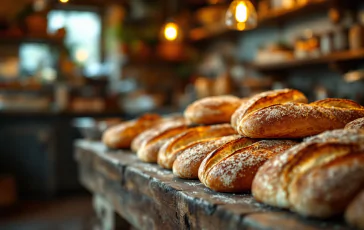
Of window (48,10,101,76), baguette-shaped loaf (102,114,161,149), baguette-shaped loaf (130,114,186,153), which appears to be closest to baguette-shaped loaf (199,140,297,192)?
baguette-shaped loaf (130,114,186,153)

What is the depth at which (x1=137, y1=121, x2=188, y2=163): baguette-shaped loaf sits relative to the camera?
1.92 metres

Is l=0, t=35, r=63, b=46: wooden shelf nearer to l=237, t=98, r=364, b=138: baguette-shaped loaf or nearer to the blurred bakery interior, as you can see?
the blurred bakery interior

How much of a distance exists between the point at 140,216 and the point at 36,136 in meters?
4.89

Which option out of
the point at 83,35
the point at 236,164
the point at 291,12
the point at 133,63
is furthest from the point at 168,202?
the point at 83,35

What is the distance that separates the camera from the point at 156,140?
1965 mm

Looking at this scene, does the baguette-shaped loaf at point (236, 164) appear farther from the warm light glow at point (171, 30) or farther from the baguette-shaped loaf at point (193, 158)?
the warm light glow at point (171, 30)

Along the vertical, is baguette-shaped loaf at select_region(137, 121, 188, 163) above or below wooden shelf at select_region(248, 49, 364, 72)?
below

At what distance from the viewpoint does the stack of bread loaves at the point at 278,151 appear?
94 centimetres

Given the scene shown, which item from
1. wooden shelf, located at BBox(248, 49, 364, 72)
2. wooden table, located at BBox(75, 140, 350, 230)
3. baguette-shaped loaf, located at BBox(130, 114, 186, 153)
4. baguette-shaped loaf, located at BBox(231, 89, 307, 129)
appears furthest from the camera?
wooden shelf, located at BBox(248, 49, 364, 72)

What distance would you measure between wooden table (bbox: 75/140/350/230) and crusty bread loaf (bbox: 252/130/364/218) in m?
0.03

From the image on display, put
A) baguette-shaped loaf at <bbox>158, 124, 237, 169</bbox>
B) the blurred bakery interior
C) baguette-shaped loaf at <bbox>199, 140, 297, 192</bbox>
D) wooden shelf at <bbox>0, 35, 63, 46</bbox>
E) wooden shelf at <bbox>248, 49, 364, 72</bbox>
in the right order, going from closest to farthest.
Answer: baguette-shaped loaf at <bbox>199, 140, 297, 192</bbox>, baguette-shaped loaf at <bbox>158, 124, 237, 169</bbox>, wooden shelf at <bbox>248, 49, 364, 72</bbox>, the blurred bakery interior, wooden shelf at <bbox>0, 35, 63, 46</bbox>

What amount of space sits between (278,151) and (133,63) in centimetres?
681

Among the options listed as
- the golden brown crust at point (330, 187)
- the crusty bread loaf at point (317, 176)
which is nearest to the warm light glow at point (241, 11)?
the crusty bread loaf at point (317, 176)

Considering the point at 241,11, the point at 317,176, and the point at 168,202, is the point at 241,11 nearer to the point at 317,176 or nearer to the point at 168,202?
the point at 168,202
